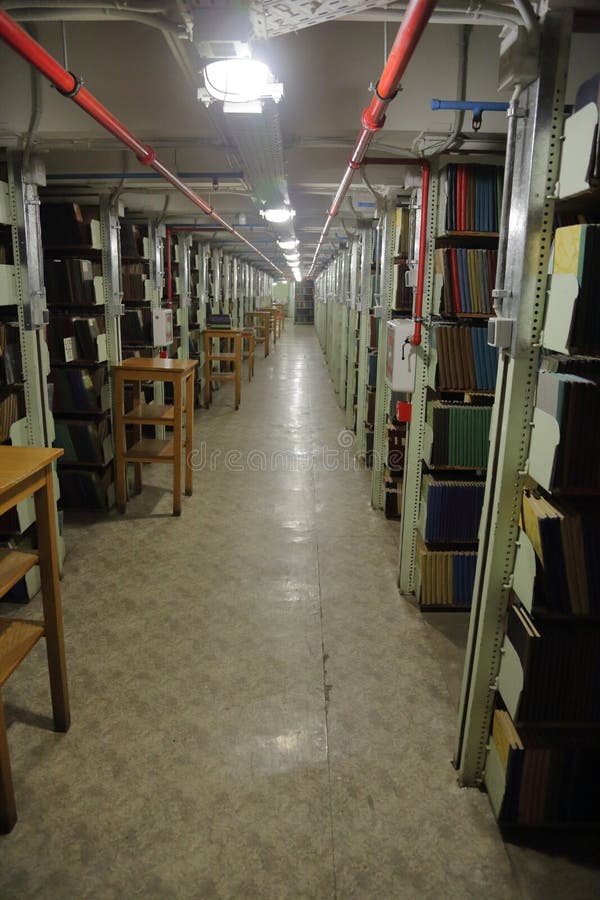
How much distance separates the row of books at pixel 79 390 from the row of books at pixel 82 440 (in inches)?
3.9

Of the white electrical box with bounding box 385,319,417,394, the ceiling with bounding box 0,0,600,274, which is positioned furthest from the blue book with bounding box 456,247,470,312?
the ceiling with bounding box 0,0,600,274

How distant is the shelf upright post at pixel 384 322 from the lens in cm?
395

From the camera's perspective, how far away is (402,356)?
3123mm

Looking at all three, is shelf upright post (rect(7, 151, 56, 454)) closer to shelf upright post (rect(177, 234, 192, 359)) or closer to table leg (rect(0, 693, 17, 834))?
table leg (rect(0, 693, 17, 834))

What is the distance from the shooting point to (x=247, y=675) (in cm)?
253

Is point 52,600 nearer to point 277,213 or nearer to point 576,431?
point 576,431

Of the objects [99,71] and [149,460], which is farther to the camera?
[149,460]

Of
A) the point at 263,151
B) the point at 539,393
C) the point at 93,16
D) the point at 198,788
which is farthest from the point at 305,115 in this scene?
the point at 198,788


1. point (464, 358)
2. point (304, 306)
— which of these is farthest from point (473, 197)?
point (304, 306)

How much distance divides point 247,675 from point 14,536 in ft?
4.74

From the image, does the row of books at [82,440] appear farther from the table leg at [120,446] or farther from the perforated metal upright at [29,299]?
the perforated metal upright at [29,299]

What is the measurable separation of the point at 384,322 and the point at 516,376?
2.46m

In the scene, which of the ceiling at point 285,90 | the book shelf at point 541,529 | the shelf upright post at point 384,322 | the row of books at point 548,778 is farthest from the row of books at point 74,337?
the row of books at point 548,778

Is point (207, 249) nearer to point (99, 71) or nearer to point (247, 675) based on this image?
point (99, 71)
